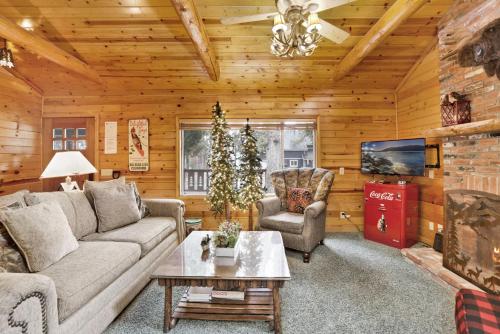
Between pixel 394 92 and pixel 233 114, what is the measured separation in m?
2.79

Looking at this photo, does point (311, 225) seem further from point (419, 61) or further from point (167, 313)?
point (419, 61)

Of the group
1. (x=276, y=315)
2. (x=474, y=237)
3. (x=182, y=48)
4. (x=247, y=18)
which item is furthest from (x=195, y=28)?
(x=474, y=237)

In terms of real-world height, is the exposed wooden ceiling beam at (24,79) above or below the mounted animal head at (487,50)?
above

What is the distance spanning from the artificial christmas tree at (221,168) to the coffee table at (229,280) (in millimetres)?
1797

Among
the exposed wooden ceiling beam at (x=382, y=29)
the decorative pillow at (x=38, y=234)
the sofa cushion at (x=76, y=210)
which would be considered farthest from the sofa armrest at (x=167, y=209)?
the exposed wooden ceiling beam at (x=382, y=29)

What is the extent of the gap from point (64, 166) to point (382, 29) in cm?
390

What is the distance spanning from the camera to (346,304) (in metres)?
2.29

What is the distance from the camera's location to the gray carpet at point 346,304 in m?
1.99

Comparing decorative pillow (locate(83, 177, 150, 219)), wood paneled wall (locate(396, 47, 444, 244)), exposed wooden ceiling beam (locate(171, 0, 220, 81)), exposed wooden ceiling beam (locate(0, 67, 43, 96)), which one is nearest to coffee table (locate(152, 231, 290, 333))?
decorative pillow (locate(83, 177, 150, 219))

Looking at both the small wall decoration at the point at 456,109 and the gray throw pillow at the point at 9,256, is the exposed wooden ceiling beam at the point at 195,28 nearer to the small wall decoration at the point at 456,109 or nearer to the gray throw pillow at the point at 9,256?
the gray throw pillow at the point at 9,256

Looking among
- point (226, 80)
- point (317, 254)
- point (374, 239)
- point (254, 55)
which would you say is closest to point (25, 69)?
point (226, 80)

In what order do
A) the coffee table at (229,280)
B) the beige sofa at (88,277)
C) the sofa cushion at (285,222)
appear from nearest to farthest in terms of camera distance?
the beige sofa at (88,277), the coffee table at (229,280), the sofa cushion at (285,222)

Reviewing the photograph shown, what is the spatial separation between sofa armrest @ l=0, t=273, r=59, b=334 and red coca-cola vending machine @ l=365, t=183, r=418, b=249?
150 inches

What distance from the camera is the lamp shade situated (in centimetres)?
312
